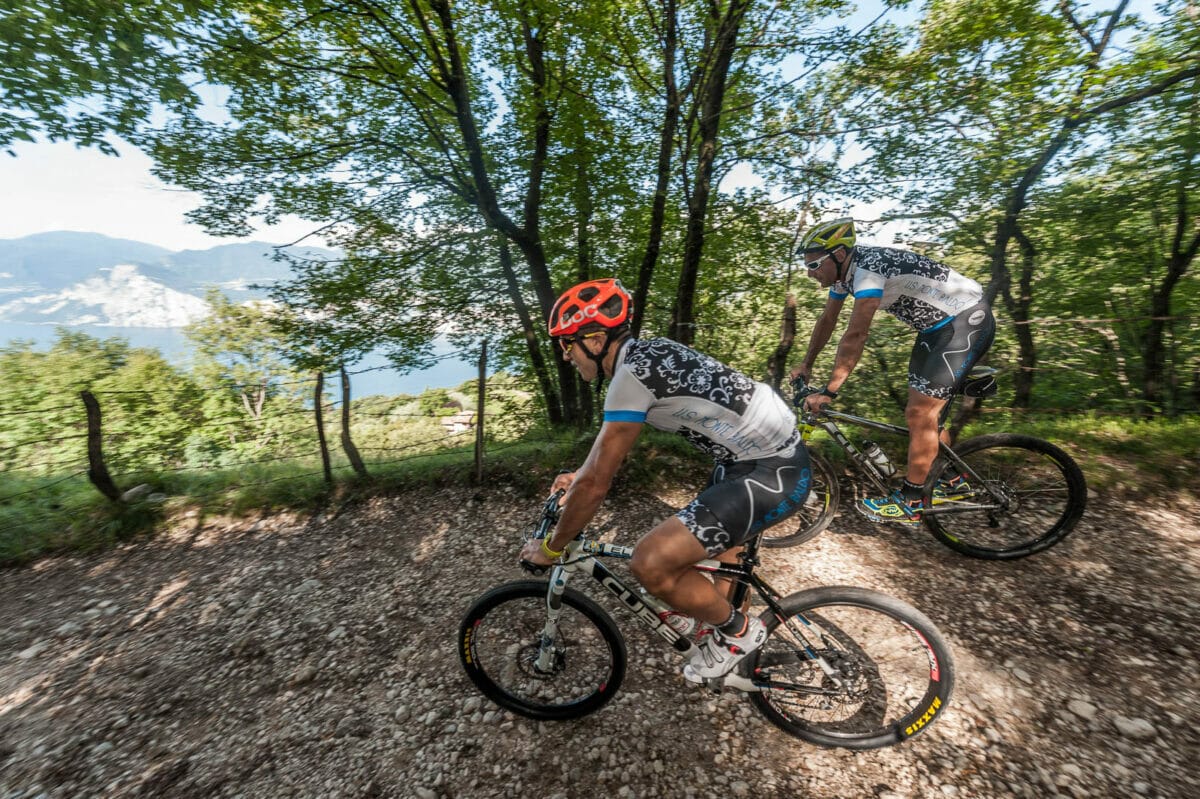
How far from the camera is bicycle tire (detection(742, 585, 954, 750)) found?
2523 mm

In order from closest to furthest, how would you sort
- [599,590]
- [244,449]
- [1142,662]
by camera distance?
1. [1142,662]
2. [599,590]
3. [244,449]

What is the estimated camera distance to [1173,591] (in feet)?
11.3

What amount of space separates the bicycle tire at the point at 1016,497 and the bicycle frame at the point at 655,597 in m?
2.31

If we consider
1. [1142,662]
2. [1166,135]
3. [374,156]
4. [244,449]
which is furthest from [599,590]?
[244,449]

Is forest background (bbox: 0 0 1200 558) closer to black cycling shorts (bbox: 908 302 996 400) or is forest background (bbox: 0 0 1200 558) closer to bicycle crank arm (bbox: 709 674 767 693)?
black cycling shorts (bbox: 908 302 996 400)

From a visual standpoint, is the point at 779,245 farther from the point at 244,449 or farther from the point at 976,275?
the point at 244,449

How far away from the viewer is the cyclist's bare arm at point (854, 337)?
363 cm

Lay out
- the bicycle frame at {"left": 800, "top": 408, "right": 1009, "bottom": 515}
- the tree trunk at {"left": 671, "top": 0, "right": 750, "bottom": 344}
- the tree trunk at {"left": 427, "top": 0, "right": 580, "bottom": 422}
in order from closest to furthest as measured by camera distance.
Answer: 1. the bicycle frame at {"left": 800, "top": 408, "right": 1009, "bottom": 515}
2. the tree trunk at {"left": 671, "top": 0, "right": 750, "bottom": 344}
3. the tree trunk at {"left": 427, "top": 0, "right": 580, "bottom": 422}

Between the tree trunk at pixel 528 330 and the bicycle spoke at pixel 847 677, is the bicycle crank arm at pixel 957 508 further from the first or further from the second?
the tree trunk at pixel 528 330

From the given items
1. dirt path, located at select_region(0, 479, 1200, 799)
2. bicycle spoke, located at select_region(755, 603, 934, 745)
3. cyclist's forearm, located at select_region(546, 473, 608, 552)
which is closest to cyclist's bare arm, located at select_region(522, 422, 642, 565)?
cyclist's forearm, located at select_region(546, 473, 608, 552)

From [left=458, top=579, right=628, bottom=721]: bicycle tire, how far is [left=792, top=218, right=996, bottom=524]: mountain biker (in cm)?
281

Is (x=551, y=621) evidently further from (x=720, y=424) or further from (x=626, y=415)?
(x=720, y=424)

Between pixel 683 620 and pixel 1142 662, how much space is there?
3.09 metres

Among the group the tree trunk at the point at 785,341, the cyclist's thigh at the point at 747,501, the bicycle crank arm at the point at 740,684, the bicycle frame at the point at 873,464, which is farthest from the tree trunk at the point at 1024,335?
the bicycle crank arm at the point at 740,684
